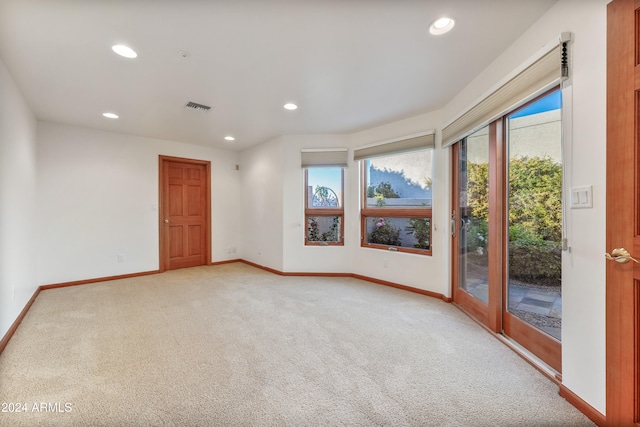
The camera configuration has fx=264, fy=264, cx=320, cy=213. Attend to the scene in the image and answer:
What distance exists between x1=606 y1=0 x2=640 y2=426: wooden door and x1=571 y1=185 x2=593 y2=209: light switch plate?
96mm

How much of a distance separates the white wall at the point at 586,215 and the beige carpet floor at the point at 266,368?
0.28 m

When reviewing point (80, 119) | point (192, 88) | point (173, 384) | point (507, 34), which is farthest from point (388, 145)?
point (80, 119)

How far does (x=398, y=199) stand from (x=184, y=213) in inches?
155

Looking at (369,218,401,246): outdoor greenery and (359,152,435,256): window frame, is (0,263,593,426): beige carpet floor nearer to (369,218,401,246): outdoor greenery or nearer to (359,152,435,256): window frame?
(359,152,435,256): window frame

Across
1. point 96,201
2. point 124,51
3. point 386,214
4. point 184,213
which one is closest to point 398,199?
point 386,214

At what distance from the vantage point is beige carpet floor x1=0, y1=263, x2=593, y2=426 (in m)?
1.43

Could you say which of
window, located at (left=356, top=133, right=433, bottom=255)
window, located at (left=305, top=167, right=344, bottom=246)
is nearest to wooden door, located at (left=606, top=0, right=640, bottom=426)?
window, located at (left=356, top=133, right=433, bottom=255)

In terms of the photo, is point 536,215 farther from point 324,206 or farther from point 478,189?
point 324,206

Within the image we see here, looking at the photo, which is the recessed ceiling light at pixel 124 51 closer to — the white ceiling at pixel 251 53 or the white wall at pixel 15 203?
the white ceiling at pixel 251 53

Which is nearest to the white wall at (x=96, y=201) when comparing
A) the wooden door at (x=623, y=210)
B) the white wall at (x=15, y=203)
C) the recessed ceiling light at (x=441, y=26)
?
the white wall at (x=15, y=203)

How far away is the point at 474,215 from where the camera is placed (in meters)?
2.73

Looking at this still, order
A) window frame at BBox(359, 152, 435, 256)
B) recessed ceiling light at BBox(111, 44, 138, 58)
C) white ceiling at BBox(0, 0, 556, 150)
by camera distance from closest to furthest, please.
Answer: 1. white ceiling at BBox(0, 0, 556, 150)
2. recessed ceiling light at BBox(111, 44, 138, 58)
3. window frame at BBox(359, 152, 435, 256)

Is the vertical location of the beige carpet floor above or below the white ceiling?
below

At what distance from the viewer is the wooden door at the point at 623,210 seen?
47.9 inches
